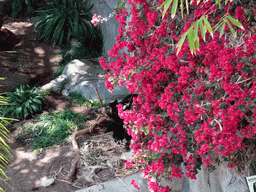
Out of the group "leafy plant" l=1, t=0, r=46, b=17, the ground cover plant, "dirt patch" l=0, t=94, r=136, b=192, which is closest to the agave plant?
"leafy plant" l=1, t=0, r=46, b=17

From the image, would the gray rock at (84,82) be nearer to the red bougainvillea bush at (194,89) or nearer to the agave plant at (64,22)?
the agave plant at (64,22)

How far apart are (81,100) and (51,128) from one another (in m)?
0.85

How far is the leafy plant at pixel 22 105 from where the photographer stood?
14.4ft

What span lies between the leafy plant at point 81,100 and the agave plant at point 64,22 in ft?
6.07

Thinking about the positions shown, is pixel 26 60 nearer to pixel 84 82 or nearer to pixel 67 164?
pixel 84 82

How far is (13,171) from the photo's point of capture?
3410 millimetres

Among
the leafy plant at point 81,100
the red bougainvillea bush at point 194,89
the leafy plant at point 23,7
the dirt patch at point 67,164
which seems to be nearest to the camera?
the red bougainvillea bush at point 194,89

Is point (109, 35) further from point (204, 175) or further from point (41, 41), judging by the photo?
point (204, 175)

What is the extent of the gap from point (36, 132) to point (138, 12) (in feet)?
8.34

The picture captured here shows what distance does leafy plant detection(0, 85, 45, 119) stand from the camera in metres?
4.40

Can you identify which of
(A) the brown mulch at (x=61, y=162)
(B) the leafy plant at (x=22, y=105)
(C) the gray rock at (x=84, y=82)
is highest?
(C) the gray rock at (x=84, y=82)

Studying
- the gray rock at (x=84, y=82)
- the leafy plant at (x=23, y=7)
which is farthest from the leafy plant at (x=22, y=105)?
the leafy plant at (x=23, y=7)

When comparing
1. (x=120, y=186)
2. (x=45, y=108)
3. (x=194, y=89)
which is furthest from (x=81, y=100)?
(x=194, y=89)

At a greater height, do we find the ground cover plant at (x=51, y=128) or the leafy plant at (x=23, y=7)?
the leafy plant at (x=23, y=7)
